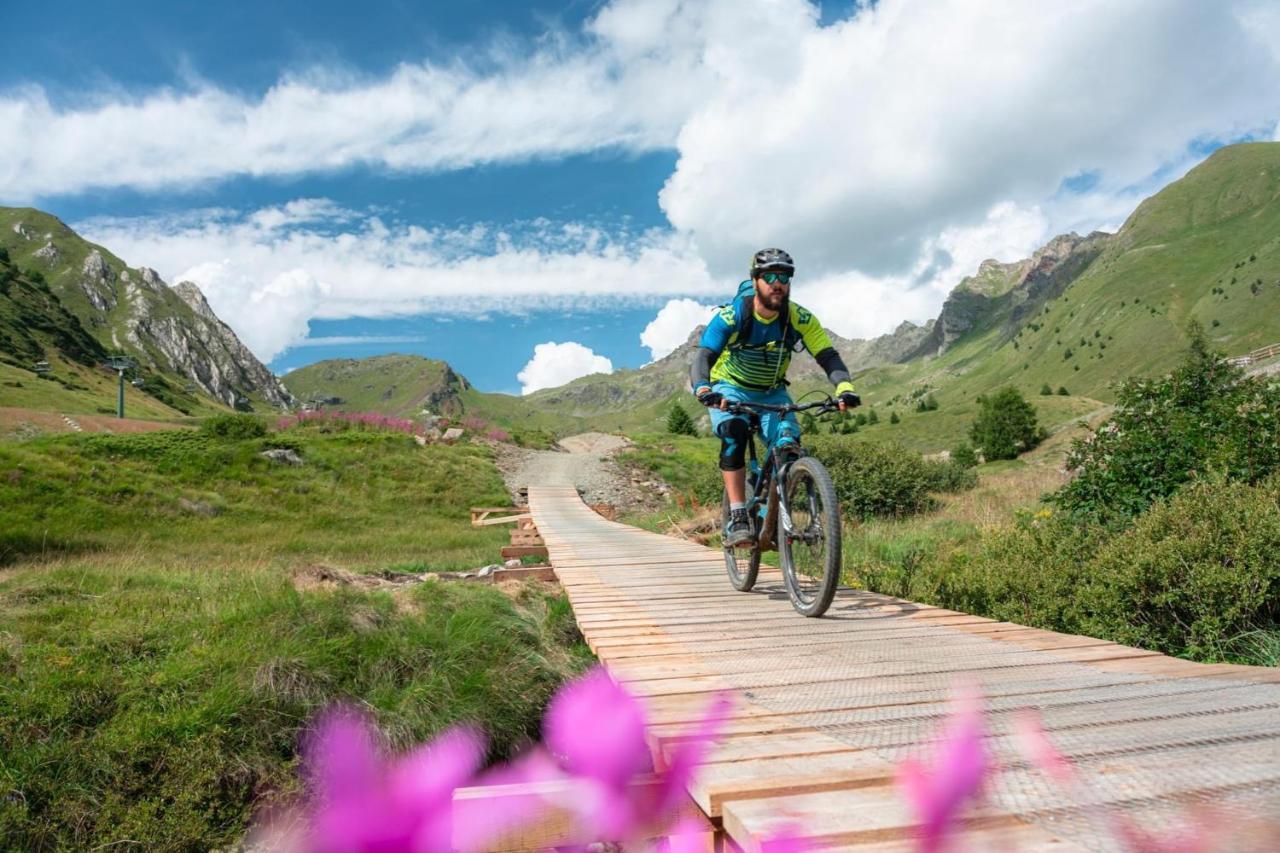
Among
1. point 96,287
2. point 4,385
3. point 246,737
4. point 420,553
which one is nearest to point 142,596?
point 246,737

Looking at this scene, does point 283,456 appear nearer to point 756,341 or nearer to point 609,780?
point 756,341

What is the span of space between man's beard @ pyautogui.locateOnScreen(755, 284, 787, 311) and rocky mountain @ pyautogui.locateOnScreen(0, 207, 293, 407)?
174567 mm

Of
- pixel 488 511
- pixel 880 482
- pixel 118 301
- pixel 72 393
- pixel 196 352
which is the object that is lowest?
pixel 488 511

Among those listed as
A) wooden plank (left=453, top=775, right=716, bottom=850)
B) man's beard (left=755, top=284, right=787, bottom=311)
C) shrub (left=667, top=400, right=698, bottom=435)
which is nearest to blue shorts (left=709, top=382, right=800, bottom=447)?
man's beard (left=755, top=284, right=787, bottom=311)

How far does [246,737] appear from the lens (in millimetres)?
5160

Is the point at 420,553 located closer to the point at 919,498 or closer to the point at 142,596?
the point at 142,596

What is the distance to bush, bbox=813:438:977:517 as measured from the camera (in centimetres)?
1321

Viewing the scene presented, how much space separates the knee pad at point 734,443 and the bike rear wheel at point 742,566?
41 centimetres

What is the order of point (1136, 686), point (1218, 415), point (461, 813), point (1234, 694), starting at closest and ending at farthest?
point (461, 813) → point (1234, 694) → point (1136, 686) → point (1218, 415)

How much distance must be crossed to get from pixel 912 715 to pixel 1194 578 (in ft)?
9.88

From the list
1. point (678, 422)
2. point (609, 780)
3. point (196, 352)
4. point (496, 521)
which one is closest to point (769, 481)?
point (609, 780)

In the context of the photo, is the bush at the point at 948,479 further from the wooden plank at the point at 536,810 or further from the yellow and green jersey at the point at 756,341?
the wooden plank at the point at 536,810

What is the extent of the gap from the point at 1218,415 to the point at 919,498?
7.01 metres

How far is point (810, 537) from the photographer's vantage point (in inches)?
188
